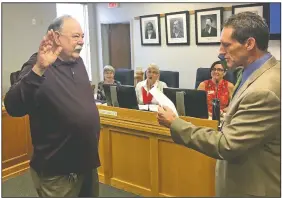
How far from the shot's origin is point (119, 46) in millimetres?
1681

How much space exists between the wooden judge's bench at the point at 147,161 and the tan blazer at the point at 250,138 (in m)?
0.54

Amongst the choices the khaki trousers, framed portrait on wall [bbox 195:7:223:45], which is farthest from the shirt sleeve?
framed portrait on wall [bbox 195:7:223:45]

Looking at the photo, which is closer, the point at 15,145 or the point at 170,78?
the point at 15,145

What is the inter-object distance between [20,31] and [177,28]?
79cm

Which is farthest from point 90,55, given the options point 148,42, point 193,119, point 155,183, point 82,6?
point 155,183

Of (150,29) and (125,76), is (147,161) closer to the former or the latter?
(125,76)

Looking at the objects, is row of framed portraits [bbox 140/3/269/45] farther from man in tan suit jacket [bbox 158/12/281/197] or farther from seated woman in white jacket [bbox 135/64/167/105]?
man in tan suit jacket [bbox 158/12/281/197]

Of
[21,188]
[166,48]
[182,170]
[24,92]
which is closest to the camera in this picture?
[24,92]

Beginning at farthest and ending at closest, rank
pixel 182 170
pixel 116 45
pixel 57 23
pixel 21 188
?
pixel 182 170 → pixel 116 45 → pixel 21 188 → pixel 57 23

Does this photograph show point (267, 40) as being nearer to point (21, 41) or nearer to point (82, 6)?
point (82, 6)

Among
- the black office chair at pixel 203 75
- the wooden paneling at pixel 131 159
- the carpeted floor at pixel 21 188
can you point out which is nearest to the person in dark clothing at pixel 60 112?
the carpeted floor at pixel 21 188

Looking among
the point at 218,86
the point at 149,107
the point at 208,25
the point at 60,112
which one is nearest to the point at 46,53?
the point at 60,112

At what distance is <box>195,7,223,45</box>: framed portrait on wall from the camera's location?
62.4 inches

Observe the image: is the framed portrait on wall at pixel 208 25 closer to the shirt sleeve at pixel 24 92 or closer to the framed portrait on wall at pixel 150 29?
the framed portrait on wall at pixel 150 29
